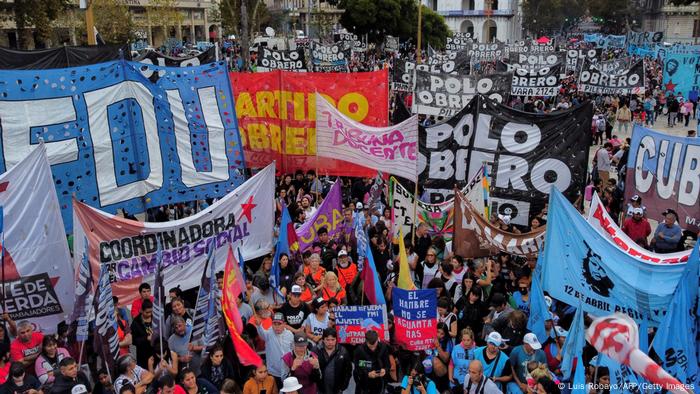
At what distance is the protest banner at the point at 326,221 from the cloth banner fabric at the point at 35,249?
325 centimetres

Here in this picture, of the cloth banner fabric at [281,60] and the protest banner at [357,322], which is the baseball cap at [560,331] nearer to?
the protest banner at [357,322]

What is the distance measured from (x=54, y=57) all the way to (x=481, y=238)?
7007 mm

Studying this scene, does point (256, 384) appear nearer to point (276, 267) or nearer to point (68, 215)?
point (276, 267)

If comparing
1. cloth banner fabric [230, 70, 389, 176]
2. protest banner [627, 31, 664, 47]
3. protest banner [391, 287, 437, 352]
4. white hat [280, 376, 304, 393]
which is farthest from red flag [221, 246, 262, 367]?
protest banner [627, 31, 664, 47]

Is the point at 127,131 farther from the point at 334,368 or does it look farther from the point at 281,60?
the point at 281,60

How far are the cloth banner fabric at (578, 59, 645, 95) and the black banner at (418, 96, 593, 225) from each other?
38.1 feet

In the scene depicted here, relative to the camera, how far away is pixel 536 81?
20719mm

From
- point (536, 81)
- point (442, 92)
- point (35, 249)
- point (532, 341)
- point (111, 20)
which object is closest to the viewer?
point (532, 341)

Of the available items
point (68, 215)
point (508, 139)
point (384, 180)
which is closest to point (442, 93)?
point (384, 180)

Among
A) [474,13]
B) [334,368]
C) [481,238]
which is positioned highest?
[474,13]

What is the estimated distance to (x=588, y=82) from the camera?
2297 centimetres

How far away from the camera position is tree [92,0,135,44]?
4678 centimetres

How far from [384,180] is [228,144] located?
12.3 feet

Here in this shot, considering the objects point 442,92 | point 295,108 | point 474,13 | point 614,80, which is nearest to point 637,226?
point 442,92
